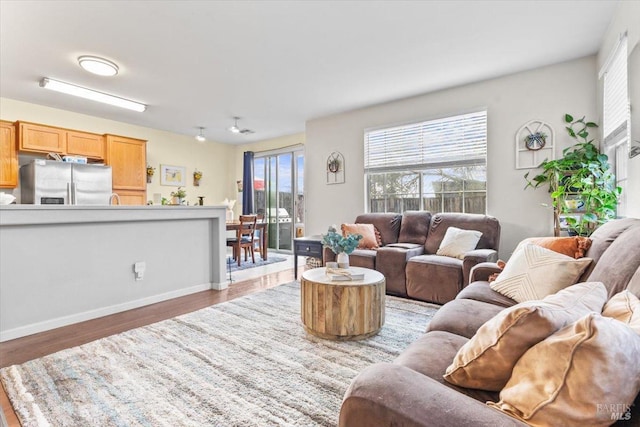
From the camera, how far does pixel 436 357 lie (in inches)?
47.6

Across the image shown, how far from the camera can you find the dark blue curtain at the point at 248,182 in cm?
733

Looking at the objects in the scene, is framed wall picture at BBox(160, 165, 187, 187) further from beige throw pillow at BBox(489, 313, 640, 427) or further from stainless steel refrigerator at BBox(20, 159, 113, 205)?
beige throw pillow at BBox(489, 313, 640, 427)

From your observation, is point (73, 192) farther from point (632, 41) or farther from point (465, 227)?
point (632, 41)

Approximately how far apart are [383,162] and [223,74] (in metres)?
2.52

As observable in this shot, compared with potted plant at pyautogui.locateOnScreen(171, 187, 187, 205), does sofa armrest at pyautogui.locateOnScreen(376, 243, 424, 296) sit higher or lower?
lower

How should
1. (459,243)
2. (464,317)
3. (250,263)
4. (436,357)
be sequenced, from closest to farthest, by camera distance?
(436,357) < (464,317) < (459,243) < (250,263)

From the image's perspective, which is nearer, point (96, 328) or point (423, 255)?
point (96, 328)

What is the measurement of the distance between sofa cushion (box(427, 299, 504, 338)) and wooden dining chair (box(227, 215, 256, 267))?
436 centimetres

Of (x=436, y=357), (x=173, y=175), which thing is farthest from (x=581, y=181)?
(x=173, y=175)

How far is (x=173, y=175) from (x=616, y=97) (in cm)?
672

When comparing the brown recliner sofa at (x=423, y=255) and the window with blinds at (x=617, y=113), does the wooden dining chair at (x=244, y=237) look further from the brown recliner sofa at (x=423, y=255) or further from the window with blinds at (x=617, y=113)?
the window with blinds at (x=617, y=113)

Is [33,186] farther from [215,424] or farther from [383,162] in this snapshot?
[383,162]

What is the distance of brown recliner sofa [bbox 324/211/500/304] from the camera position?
316 centimetres

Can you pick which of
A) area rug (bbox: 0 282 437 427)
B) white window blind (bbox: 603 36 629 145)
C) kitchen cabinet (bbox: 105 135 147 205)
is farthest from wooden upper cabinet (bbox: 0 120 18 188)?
white window blind (bbox: 603 36 629 145)
